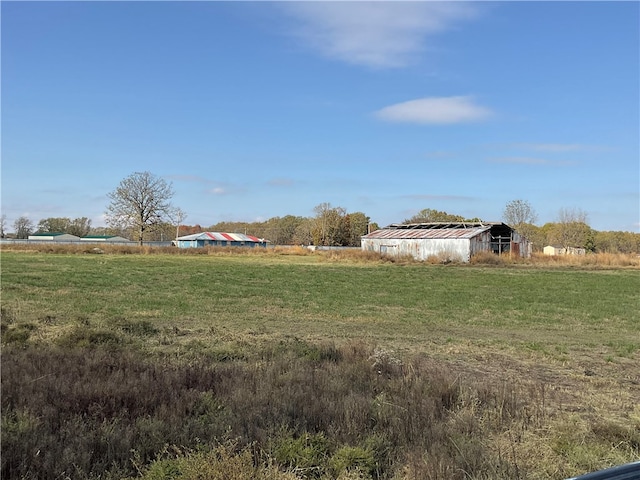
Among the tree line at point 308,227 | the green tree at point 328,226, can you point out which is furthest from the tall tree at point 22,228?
the green tree at point 328,226

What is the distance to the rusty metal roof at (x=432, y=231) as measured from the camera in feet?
200

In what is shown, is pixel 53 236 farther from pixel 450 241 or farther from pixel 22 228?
pixel 450 241

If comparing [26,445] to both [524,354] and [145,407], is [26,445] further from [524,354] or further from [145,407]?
[524,354]

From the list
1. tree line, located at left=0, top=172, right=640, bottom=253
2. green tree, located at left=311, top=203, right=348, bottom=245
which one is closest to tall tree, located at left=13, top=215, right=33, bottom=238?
tree line, located at left=0, top=172, right=640, bottom=253

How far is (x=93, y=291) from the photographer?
68.8 feet

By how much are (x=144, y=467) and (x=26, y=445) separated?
1.16m

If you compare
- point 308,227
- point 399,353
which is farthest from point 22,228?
point 399,353

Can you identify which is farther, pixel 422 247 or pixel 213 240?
pixel 213 240

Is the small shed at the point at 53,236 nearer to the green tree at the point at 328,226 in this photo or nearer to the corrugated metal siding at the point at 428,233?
the green tree at the point at 328,226

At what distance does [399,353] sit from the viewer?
10.4 m

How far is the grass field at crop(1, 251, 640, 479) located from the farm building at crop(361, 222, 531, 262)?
35.0 m

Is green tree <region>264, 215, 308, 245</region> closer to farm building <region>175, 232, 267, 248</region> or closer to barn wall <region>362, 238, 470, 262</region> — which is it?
farm building <region>175, 232, 267, 248</region>

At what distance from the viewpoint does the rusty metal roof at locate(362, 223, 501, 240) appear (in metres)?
61.0

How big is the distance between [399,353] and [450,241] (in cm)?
5195
